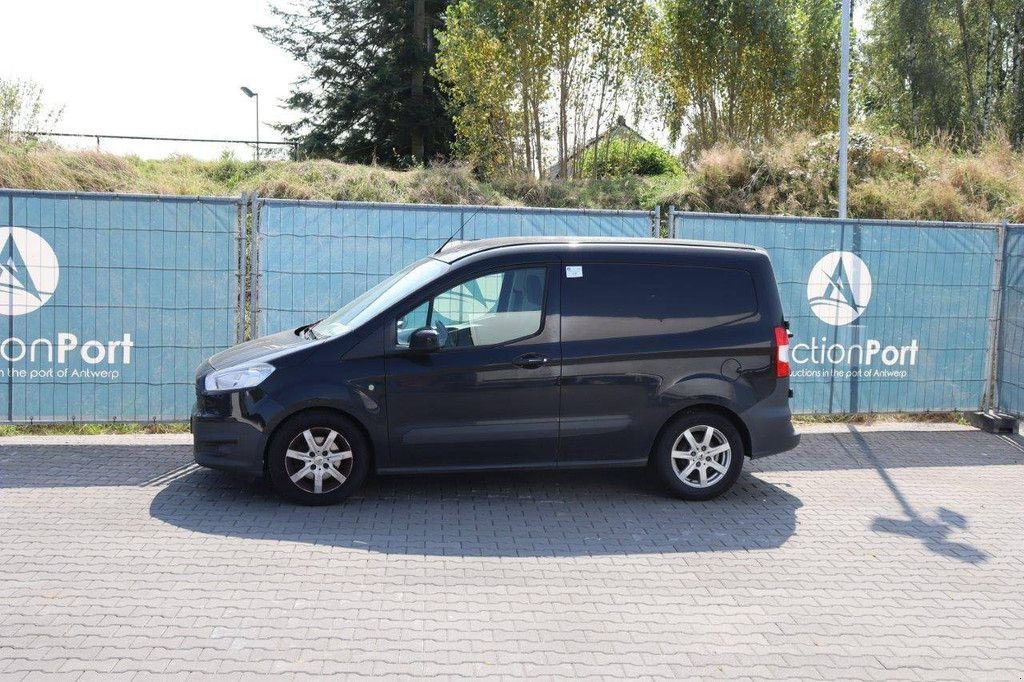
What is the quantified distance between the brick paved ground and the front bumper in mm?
302

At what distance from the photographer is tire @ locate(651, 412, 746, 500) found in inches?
291

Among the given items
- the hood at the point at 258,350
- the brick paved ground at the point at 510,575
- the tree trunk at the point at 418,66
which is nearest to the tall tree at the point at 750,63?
the tree trunk at the point at 418,66

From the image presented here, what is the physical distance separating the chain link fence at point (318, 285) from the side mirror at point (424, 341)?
96.2 inches

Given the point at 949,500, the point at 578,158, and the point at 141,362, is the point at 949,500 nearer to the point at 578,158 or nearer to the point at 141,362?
the point at 141,362

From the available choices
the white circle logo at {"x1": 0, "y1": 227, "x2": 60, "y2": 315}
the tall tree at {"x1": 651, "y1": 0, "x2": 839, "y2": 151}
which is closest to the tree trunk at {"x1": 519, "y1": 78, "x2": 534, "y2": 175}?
the tall tree at {"x1": 651, "y1": 0, "x2": 839, "y2": 151}

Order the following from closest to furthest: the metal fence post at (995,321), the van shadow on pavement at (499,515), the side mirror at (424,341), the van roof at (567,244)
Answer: the van shadow on pavement at (499,515), the side mirror at (424,341), the van roof at (567,244), the metal fence post at (995,321)

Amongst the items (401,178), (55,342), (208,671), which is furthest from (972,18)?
(208,671)

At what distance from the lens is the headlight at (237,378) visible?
6.97m

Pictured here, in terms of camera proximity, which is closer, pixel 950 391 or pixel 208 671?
pixel 208 671

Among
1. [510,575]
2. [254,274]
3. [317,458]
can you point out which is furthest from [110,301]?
[510,575]

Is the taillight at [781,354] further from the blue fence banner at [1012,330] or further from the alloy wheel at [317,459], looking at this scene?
the blue fence banner at [1012,330]

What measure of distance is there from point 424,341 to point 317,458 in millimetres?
1125

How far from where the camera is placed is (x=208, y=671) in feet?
14.2

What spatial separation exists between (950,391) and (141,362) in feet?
26.4
